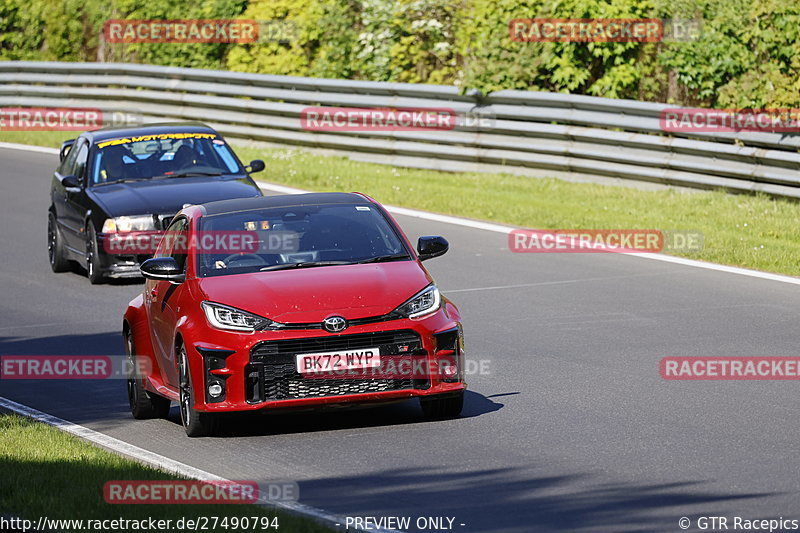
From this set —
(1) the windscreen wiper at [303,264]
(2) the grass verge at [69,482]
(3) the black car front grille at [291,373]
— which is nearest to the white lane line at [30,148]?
(1) the windscreen wiper at [303,264]

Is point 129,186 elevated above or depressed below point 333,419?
above

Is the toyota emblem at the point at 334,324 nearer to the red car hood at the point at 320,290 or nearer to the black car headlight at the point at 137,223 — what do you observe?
the red car hood at the point at 320,290

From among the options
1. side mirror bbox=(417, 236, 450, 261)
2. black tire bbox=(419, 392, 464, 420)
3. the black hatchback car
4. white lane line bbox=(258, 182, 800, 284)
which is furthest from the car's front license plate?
the black hatchback car

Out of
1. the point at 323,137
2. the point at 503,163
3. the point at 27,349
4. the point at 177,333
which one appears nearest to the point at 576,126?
the point at 503,163

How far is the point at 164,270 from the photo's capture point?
34.3 ft

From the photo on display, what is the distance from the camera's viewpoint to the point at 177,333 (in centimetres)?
1005

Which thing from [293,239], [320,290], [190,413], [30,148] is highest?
[293,239]

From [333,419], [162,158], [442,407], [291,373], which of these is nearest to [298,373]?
[291,373]

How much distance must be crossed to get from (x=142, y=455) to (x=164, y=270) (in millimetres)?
1502

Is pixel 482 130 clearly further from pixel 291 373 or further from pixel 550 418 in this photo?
pixel 291 373

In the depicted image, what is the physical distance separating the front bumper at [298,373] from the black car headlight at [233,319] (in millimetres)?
49

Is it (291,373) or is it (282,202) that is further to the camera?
(282,202)

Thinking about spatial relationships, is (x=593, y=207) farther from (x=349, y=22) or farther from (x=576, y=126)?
(x=349, y=22)

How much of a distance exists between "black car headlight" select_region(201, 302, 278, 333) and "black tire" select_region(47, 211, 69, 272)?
8.88m
